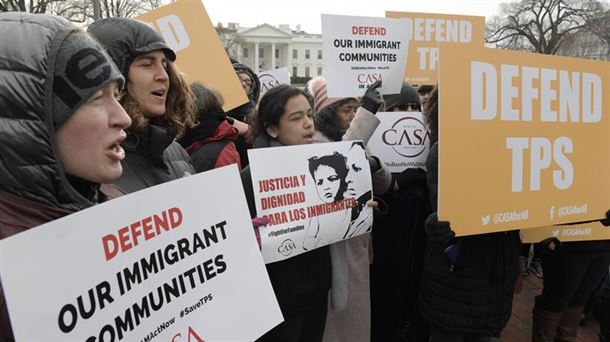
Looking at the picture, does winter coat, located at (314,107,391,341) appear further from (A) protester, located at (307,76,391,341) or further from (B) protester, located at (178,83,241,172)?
(B) protester, located at (178,83,241,172)

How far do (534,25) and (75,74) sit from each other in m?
47.8

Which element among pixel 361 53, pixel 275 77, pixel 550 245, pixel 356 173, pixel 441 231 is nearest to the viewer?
pixel 441 231

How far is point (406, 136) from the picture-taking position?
2914 millimetres

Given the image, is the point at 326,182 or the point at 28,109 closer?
the point at 28,109

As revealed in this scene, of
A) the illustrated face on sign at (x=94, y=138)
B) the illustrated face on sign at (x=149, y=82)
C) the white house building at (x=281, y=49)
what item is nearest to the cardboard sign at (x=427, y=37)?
the illustrated face on sign at (x=149, y=82)

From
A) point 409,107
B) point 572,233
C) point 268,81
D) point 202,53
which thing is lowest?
point 572,233

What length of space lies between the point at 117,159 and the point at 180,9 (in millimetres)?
2417

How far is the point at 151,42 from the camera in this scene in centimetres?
170

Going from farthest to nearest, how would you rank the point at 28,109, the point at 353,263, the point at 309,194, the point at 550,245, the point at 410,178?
the point at 410,178
the point at 550,245
the point at 353,263
the point at 309,194
the point at 28,109

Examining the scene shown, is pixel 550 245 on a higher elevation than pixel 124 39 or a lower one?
lower

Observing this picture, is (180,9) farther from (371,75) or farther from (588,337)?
(588,337)

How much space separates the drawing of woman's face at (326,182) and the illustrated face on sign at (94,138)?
43.8 inches

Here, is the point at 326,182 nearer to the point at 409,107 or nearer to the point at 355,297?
the point at 355,297

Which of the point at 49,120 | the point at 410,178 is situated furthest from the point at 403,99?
the point at 49,120
